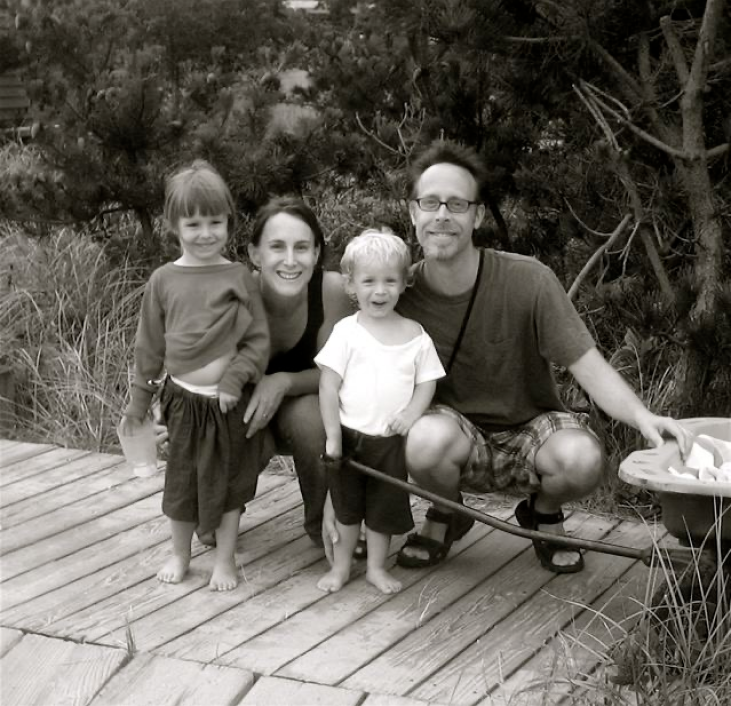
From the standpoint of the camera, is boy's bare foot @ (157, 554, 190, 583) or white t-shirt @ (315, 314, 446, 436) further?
boy's bare foot @ (157, 554, 190, 583)

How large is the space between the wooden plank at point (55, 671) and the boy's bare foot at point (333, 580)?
663mm

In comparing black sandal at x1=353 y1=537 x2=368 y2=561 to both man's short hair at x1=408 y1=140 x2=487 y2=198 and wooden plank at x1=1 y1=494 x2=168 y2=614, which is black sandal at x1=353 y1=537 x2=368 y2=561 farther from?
man's short hair at x1=408 y1=140 x2=487 y2=198

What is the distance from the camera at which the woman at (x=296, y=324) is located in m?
3.59

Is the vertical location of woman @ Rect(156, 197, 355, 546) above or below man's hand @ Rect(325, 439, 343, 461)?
above

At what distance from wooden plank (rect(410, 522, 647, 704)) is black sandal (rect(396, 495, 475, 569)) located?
36 cm

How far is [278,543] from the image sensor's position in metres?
3.93

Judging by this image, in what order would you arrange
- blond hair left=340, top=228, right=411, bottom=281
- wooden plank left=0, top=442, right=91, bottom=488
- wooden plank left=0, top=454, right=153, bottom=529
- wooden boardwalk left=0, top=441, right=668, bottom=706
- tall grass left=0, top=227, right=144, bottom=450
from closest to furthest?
wooden boardwalk left=0, top=441, right=668, bottom=706
blond hair left=340, top=228, right=411, bottom=281
wooden plank left=0, top=454, right=153, bottom=529
wooden plank left=0, top=442, right=91, bottom=488
tall grass left=0, top=227, right=144, bottom=450

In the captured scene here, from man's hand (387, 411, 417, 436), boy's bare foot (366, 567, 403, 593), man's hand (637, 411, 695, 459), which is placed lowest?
boy's bare foot (366, 567, 403, 593)

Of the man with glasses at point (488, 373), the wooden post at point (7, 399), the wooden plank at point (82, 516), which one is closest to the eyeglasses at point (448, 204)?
the man with glasses at point (488, 373)

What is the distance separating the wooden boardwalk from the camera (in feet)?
9.51

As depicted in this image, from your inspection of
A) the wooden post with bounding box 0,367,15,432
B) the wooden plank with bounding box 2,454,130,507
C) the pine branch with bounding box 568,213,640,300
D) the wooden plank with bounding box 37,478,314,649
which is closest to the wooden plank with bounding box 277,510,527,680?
the wooden plank with bounding box 37,478,314,649

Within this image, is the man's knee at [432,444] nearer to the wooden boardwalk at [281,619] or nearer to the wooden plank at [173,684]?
the wooden boardwalk at [281,619]

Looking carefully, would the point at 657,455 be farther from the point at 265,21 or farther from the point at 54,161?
the point at 265,21

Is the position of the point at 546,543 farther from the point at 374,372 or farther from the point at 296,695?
the point at 296,695
